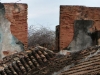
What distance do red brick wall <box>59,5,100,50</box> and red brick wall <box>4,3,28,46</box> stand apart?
1086mm

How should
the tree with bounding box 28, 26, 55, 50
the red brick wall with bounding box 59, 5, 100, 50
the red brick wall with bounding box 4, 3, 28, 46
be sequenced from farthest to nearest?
the tree with bounding box 28, 26, 55, 50, the red brick wall with bounding box 59, 5, 100, 50, the red brick wall with bounding box 4, 3, 28, 46

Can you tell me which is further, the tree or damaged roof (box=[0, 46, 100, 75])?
the tree

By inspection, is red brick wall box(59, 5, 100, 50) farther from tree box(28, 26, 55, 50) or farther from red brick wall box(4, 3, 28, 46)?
tree box(28, 26, 55, 50)

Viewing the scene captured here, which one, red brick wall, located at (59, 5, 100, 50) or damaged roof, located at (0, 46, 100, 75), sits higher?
red brick wall, located at (59, 5, 100, 50)

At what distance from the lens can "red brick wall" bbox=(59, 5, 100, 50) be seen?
14133mm

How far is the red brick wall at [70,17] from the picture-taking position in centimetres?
1413

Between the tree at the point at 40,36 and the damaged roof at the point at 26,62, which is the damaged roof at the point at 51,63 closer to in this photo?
the damaged roof at the point at 26,62

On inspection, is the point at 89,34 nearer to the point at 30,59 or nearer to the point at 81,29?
the point at 81,29

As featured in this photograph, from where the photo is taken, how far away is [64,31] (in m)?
14.2

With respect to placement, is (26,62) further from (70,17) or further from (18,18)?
(70,17)

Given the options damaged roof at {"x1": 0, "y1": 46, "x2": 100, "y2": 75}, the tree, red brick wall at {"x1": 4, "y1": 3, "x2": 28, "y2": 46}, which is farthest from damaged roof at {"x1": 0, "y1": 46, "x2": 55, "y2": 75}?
the tree

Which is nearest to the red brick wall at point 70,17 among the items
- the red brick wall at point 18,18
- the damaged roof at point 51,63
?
the red brick wall at point 18,18

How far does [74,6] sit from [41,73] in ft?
16.4

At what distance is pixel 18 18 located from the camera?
13.9 metres
